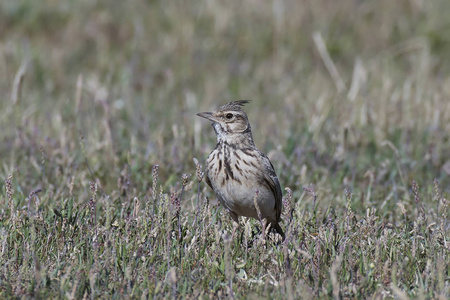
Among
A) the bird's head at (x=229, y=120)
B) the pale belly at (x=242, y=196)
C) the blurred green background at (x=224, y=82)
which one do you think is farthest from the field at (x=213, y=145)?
the bird's head at (x=229, y=120)

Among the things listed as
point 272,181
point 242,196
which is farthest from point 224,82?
point 242,196

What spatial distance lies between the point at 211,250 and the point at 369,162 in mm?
3341

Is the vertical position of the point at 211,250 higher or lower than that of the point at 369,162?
higher

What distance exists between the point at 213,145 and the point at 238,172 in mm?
2418

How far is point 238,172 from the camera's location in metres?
5.06

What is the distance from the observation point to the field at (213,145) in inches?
158

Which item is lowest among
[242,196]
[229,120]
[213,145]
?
[213,145]

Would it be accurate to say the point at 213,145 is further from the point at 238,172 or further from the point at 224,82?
the point at 224,82

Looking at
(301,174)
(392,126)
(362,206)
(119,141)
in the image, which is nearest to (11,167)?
(119,141)

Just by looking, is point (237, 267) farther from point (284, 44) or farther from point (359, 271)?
point (284, 44)

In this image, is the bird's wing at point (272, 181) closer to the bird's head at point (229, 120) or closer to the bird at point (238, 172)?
the bird at point (238, 172)

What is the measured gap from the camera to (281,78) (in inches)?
406

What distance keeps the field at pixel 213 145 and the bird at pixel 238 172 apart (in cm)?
18

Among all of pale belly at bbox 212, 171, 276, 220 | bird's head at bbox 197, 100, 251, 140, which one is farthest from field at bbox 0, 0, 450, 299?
bird's head at bbox 197, 100, 251, 140
